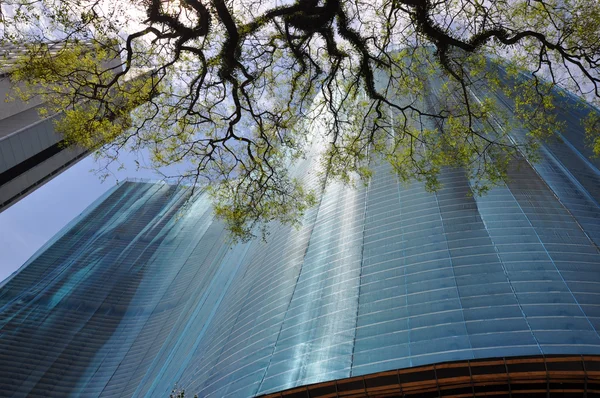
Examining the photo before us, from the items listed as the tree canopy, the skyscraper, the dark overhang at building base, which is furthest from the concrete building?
the dark overhang at building base

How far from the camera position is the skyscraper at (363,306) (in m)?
11.1

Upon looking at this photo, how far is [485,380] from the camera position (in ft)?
34.0

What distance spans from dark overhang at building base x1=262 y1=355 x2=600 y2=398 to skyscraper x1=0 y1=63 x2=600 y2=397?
1.2 inches

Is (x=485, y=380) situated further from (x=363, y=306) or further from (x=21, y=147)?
(x=21, y=147)

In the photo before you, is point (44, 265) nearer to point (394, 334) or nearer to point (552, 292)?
point (394, 334)

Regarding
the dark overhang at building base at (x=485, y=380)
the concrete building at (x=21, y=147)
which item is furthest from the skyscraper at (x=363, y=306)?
the concrete building at (x=21, y=147)

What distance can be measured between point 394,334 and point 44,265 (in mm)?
32741

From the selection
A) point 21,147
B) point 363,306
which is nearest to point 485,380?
point 363,306

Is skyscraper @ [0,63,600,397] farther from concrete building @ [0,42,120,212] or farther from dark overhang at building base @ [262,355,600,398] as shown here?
concrete building @ [0,42,120,212]

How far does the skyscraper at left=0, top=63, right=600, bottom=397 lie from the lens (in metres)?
11.1

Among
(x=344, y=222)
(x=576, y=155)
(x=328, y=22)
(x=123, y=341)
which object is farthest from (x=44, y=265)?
(x=576, y=155)

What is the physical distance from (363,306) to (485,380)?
5.08m

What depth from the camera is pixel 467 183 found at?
2094 cm

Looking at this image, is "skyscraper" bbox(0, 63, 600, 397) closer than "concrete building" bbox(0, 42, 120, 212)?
Yes
